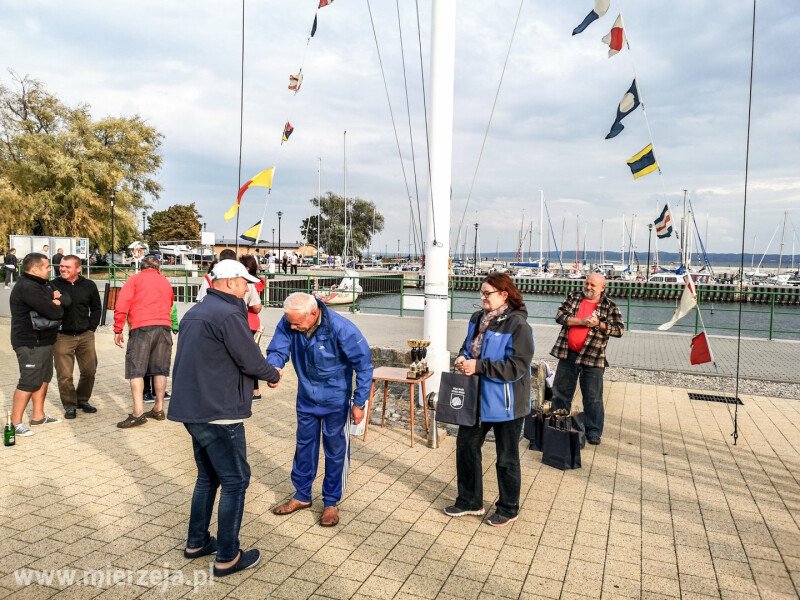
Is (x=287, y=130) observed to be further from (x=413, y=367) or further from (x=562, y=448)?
(x=562, y=448)

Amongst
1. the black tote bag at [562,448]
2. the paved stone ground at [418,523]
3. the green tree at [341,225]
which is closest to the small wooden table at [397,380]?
the paved stone ground at [418,523]

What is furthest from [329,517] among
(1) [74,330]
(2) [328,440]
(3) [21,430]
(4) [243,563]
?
(1) [74,330]

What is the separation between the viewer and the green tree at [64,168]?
39.0 metres

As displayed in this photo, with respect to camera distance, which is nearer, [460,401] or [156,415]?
[460,401]

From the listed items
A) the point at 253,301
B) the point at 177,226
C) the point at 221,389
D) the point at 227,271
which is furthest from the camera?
the point at 177,226

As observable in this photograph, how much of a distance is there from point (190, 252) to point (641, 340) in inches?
2101

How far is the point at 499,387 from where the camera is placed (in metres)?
4.11

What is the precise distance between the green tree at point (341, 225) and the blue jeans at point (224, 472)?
251 ft

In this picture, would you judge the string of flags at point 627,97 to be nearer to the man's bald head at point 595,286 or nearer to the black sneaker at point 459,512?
the man's bald head at point 595,286

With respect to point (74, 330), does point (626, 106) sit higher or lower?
higher

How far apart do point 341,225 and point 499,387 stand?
79.0 meters

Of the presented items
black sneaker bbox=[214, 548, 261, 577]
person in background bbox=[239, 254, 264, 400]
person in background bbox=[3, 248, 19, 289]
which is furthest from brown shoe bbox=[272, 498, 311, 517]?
person in background bbox=[3, 248, 19, 289]

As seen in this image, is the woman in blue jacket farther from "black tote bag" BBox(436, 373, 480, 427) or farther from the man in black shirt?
the man in black shirt

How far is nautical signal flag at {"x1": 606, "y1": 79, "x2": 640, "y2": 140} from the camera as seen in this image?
7220 mm
